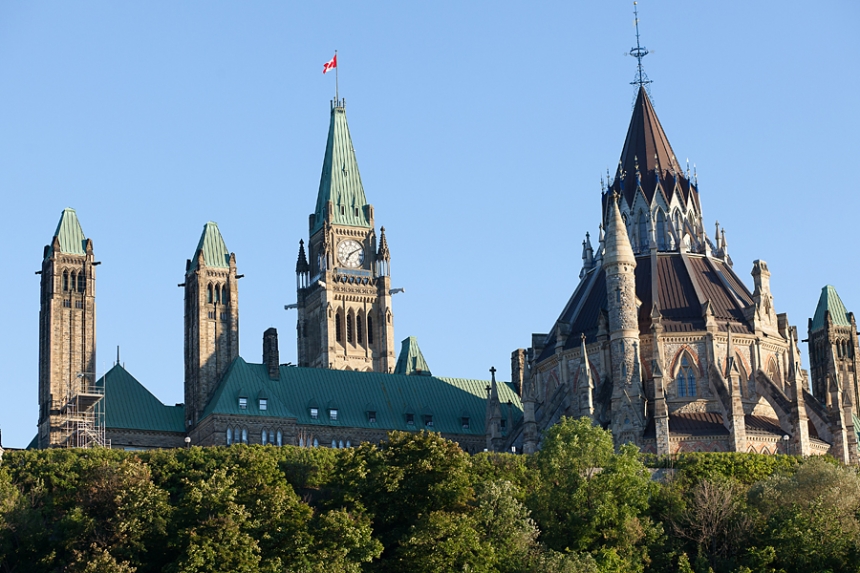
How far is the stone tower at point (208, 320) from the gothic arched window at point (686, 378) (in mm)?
34949

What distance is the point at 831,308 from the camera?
17112 centimetres

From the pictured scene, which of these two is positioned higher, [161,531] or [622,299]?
[622,299]

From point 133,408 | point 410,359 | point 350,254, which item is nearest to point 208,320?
point 133,408

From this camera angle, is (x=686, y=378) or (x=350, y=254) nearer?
(x=686, y=378)

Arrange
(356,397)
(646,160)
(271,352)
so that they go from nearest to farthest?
(271,352)
(356,397)
(646,160)

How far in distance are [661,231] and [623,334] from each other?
51.2 feet

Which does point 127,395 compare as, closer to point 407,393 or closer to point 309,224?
point 407,393

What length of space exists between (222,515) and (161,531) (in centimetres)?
365

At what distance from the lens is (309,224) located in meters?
194

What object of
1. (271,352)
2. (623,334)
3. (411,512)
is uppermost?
(271,352)

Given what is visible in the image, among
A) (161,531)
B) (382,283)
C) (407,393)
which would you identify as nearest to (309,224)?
(382,283)

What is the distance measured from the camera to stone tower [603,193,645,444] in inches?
5300

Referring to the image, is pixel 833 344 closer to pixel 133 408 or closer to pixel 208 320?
pixel 208 320

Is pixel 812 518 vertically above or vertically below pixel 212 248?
below
